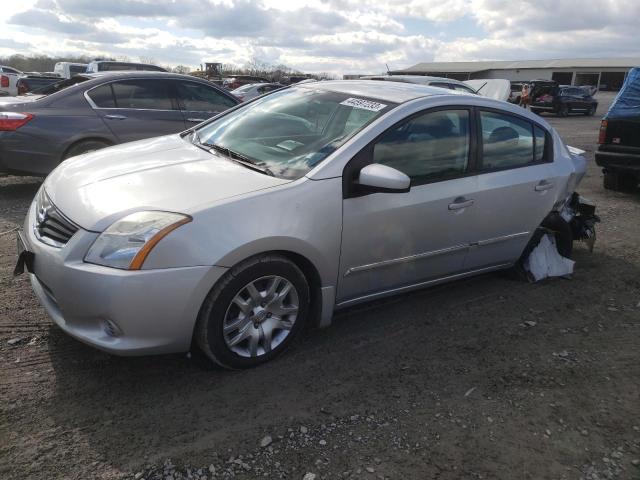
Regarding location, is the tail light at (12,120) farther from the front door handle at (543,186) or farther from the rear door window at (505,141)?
the front door handle at (543,186)

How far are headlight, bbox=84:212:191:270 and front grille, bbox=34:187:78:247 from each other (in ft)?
0.72

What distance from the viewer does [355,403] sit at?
284cm

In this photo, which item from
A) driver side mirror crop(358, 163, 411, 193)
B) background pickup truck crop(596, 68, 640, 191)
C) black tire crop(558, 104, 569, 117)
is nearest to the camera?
driver side mirror crop(358, 163, 411, 193)

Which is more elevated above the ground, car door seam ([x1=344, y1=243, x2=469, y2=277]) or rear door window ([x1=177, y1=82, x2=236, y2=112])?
rear door window ([x1=177, y1=82, x2=236, y2=112])

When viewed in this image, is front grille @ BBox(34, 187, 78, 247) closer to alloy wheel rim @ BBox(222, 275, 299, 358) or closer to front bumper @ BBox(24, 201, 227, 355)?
front bumper @ BBox(24, 201, 227, 355)

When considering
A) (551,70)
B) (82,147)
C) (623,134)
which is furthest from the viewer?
(551,70)

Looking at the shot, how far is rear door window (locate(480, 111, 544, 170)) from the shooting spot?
391 centimetres

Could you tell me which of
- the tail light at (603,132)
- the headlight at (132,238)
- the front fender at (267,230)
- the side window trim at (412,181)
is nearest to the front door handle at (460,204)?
the side window trim at (412,181)

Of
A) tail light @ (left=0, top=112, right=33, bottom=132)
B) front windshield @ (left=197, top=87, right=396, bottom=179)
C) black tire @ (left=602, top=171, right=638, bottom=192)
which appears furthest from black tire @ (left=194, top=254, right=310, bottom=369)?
black tire @ (left=602, top=171, right=638, bottom=192)

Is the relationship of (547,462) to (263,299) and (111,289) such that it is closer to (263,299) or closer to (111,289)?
(263,299)

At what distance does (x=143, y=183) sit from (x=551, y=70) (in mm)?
71270

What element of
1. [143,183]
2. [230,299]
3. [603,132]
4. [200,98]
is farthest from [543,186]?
[200,98]

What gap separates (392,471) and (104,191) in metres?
2.09

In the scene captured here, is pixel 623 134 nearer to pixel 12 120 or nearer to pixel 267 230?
pixel 267 230
